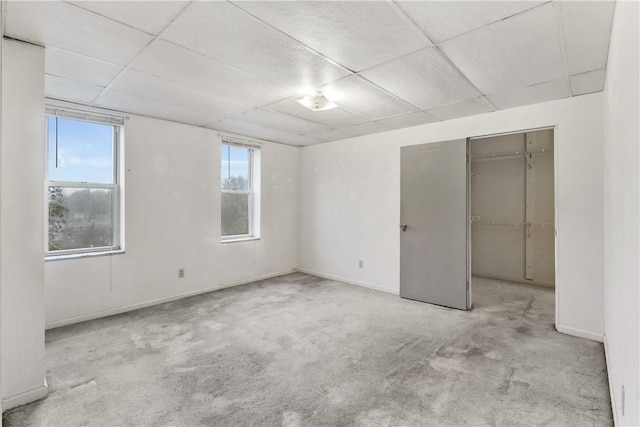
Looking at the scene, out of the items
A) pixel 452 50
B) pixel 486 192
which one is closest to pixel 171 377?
pixel 452 50

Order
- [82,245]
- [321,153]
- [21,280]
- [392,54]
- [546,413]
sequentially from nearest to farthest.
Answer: [546,413], [21,280], [392,54], [82,245], [321,153]

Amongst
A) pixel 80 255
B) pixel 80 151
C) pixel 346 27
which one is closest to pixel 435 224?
pixel 346 27

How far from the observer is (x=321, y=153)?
539cm

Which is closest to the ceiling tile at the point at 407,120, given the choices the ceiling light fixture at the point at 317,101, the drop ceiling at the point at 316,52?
the drop ceiling at the point at 316,52

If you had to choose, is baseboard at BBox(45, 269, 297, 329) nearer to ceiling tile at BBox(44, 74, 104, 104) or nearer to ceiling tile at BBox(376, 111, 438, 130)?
ceiling tile at BBox(44, 74, 104, 104)

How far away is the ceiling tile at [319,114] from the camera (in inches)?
134

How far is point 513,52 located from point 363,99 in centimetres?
133

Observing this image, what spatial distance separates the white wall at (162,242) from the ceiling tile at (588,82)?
3.94m

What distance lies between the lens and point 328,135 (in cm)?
480

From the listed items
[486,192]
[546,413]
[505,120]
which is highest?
[505,120]

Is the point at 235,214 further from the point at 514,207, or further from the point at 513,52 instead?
the point at 514,207

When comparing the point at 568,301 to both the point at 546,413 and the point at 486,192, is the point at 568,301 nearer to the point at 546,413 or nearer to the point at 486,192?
the point at 546,413

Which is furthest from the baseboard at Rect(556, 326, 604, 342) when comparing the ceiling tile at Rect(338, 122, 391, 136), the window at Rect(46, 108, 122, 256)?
the window at Rect(46, 108, 122, 256)

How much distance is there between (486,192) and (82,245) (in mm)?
5870
